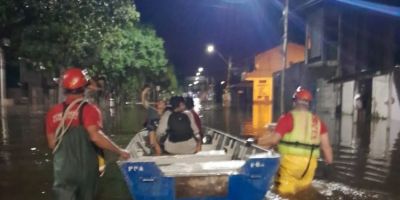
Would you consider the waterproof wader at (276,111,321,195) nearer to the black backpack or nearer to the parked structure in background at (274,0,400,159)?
the black backpack

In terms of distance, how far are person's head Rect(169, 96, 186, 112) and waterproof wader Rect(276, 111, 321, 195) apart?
2.23 meters

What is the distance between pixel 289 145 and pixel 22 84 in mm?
43640

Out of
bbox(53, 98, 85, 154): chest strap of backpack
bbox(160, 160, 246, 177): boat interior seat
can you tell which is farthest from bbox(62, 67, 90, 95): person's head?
bbox(160, 160, 246, 177): boat interior seat

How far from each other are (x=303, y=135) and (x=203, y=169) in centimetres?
134

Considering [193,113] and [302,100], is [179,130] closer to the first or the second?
[193,113]

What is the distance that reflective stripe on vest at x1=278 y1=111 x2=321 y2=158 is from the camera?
6.07 m

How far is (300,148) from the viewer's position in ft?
20.0

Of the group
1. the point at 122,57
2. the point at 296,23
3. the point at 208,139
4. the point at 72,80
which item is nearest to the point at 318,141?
the point at 72,80

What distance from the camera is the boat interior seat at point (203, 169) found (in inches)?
224

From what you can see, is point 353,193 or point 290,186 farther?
point 353,193

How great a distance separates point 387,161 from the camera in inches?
450

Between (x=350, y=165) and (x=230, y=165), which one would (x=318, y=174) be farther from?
(x=230, y=165)

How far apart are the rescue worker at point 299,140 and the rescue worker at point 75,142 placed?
93.1 inches

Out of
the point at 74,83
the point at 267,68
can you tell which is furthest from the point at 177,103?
the point at 267,68
